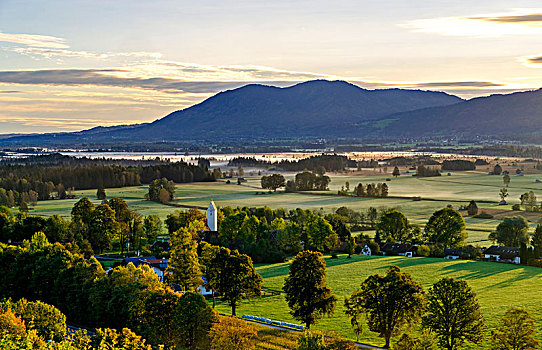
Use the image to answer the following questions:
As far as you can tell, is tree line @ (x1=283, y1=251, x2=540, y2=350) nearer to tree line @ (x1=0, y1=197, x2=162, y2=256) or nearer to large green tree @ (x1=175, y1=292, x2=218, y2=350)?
large green tree @ (x1=175, y1=292, x2=218, y2=350)

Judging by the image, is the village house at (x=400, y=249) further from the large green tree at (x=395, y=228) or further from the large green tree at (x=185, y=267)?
the large green tree at (x=185, y=267)

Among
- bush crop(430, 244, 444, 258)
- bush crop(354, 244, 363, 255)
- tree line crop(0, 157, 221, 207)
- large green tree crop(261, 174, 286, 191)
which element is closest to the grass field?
bush crop(354, 244, 363, 255)

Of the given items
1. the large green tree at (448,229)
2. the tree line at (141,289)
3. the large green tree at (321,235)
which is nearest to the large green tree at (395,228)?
the large green tree at (448,229)

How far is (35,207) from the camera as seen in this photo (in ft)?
403

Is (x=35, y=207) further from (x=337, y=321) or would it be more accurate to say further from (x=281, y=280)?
(x=337, y=321)

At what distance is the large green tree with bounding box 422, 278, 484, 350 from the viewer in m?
38.8

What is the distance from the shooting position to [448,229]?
80562mm

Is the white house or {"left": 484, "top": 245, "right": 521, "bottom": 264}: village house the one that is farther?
the white house

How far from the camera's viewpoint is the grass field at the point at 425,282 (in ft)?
156

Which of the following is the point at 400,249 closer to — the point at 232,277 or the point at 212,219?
the point at 212,219

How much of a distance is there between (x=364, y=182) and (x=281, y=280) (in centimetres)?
10465

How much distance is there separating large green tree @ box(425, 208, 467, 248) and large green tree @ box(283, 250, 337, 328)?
38.7 metres

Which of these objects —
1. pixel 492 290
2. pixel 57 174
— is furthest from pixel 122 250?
pixel 57 174

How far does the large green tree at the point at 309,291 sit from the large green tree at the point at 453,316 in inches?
314
